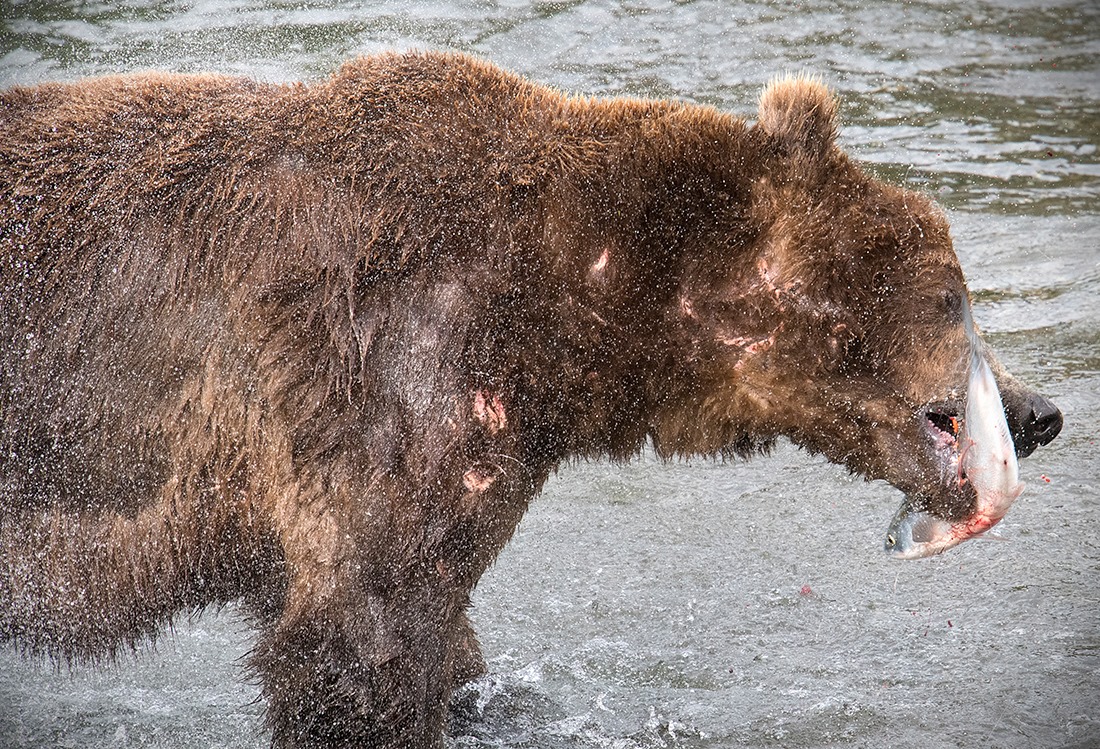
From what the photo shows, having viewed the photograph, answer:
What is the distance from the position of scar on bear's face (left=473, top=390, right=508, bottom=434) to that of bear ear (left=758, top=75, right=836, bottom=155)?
3.70ft

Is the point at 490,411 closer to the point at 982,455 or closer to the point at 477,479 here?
the point at 477,479

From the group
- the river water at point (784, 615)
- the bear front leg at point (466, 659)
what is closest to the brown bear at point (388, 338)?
the bear front leg at point (466, 659)

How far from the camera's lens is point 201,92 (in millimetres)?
3998

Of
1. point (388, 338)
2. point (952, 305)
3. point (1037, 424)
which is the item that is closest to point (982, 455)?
point (1037, 424)

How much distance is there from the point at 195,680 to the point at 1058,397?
4166 mm

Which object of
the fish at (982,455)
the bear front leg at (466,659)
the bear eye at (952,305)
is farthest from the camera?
the bear front leg at (466,659)

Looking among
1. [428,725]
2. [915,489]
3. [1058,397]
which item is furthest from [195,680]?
[1058,397]

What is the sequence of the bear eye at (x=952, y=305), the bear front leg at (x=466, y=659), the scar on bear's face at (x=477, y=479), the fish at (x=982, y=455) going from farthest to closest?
the bear front leg at (x=466, y=659)
the bear eye at (x=952, y=305)
the fish at (x=982, y=455)
the scar on bear's face at (x=477, y=479)

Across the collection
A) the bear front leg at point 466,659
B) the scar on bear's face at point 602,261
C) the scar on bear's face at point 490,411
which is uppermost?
the scar on bear's face at point 602,261

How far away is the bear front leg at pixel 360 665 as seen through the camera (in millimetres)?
3619

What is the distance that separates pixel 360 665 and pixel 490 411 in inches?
30.9

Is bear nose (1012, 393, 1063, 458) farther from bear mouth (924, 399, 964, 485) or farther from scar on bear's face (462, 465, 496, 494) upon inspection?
scar on bear's face (462, 465, 496, 494)

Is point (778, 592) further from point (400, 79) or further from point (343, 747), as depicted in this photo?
point (400, 79)

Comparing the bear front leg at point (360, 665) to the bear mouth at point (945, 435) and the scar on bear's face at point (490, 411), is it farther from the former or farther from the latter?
the bear mouth at point (945, 435)
